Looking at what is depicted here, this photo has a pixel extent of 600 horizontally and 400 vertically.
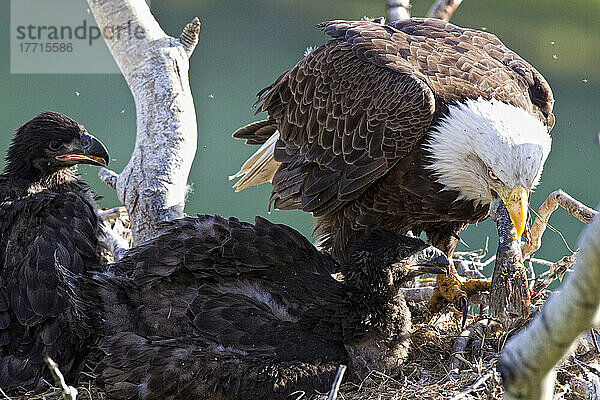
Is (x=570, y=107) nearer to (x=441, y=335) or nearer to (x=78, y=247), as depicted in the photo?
(x=441, y=335)

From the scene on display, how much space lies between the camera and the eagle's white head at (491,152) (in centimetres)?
324

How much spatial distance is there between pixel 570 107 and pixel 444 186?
320 cm

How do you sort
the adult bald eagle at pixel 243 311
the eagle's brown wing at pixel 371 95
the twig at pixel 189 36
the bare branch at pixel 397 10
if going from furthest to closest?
the bare branch at pixel 397 10
the twig at pixel 189 36
the eagle's brown wing at pixel 371 95
the adult bald eagle at pixel 243 311

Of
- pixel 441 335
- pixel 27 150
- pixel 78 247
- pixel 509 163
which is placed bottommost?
pixel 441 335

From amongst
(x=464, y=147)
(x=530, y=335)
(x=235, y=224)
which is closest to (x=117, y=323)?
(x=235, y=224)

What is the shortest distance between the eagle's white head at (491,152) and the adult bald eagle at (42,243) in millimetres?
1615

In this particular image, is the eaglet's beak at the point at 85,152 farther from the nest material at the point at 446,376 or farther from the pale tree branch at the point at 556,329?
the pale tree branch at the point at 556,329

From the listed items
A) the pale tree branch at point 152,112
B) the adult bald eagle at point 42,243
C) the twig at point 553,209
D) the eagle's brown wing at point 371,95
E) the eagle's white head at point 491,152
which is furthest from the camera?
the pale tree branch at point 152,112

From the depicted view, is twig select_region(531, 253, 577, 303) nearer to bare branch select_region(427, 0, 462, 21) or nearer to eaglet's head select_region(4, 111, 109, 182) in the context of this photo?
bare branch select_region(427, 0, 462, 21)

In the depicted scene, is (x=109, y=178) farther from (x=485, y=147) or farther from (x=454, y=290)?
(x=485, y=147)

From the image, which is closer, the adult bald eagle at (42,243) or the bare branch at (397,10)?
the adult bald eagle at (42,243)

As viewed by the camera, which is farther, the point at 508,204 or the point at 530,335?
the point at 508,204

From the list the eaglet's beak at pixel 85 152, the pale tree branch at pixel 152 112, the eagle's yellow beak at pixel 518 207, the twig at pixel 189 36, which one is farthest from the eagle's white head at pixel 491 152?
the twig at pixel 189 36

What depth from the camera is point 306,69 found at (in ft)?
13.8
